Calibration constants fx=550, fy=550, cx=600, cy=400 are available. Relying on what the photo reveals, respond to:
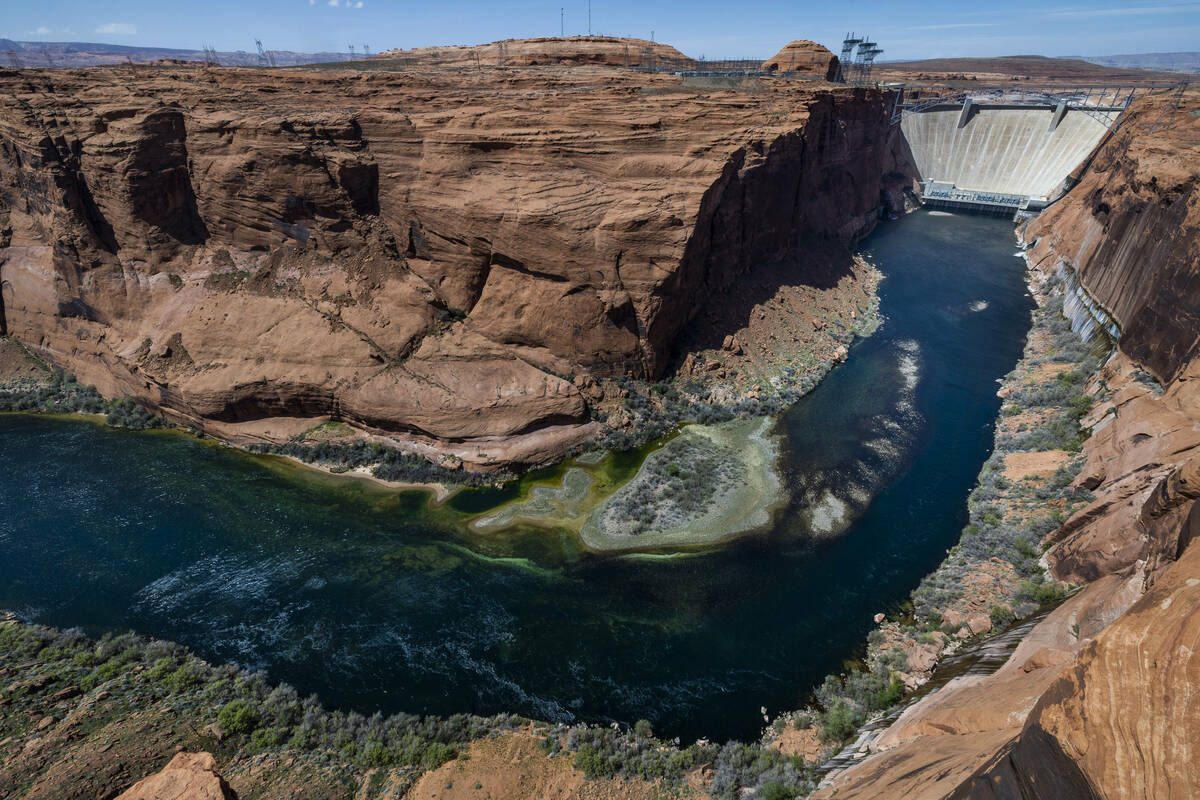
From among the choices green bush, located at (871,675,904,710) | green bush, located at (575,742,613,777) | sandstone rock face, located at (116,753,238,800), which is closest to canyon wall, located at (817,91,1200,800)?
green bush, located at (871,675,904,710)

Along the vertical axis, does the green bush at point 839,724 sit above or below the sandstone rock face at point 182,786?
below

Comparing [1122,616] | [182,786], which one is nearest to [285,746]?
[182,786]

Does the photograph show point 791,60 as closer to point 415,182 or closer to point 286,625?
point 415,182

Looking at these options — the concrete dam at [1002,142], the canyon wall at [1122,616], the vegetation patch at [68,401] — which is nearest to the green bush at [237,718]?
the canyon wall at [1122,616]

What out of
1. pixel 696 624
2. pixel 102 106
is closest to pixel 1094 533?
pixel 696 624

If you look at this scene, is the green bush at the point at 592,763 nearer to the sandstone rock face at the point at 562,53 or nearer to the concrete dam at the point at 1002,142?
the sandstone rock face at the point at 562,53

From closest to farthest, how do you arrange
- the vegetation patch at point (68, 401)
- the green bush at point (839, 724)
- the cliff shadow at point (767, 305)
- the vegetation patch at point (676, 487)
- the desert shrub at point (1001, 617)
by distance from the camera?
1. the green bush at point (839, 724)
2. the desert shrub at point (1001, 617)
3. the vegetation patch at point (676, 487)
4. the vegetation patch at point (68, 401)
5. the cliff shadow at point (767, 305)

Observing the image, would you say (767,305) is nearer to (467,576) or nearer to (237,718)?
(467,576)
